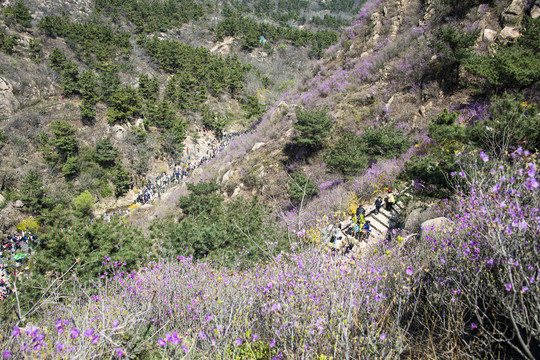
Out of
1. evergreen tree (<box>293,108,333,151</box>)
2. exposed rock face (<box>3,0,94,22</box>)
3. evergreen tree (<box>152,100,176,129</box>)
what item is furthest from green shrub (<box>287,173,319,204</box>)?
exposed rock face (<box>3,0,94,22</box>)

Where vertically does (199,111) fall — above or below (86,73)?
below

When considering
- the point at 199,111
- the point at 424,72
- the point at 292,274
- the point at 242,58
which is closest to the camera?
the point at 292,274

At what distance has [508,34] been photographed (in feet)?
44.5

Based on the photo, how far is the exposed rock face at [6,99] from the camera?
30.4 meters

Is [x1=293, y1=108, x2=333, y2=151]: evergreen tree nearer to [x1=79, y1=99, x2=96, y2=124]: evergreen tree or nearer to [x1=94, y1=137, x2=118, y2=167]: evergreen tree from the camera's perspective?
[x1=94, y1=137, x2=118, y2=167]: evergreen tree

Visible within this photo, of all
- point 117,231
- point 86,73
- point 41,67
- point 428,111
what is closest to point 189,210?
point 117,231

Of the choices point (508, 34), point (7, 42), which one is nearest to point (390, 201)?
point (508, 34)

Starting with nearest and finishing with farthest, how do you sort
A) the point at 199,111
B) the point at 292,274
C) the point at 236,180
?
the point at 292,274, the point at 236,180, the point at 199,111

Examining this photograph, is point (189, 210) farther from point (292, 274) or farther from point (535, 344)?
Answer: point (535, 344)

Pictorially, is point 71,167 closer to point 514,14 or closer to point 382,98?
point 382,98

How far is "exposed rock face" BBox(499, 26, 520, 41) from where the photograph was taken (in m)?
13.4

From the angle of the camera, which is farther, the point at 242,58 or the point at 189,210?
the point at 242,58

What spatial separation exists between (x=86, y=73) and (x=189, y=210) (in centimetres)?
2953

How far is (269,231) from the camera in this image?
8.76 m
